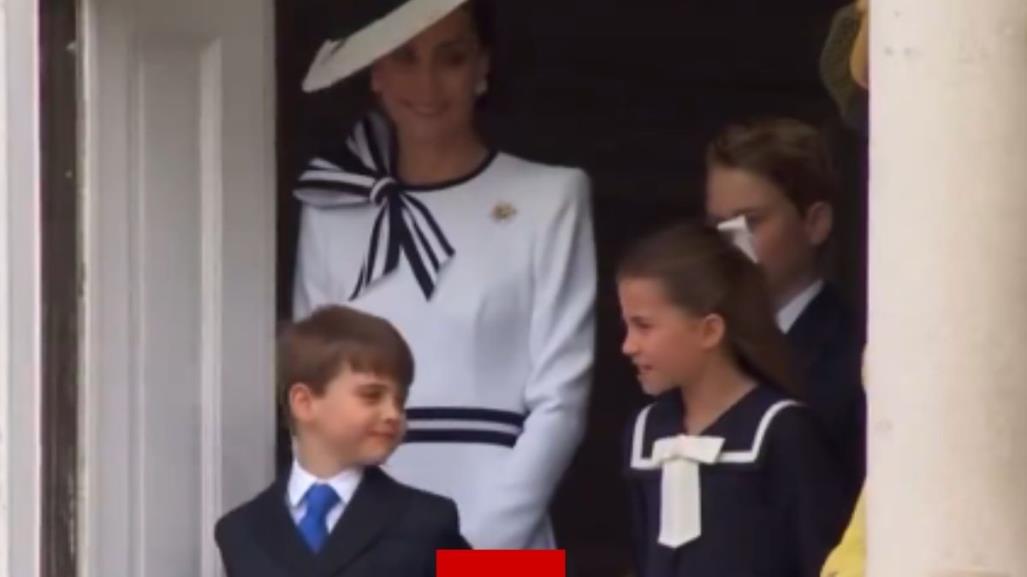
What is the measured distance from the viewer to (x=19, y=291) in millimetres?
4355

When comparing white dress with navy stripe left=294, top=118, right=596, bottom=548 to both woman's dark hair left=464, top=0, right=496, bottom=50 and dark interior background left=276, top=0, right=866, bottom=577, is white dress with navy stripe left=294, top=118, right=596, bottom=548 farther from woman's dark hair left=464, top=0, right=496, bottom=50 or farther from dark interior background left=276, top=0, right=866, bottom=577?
dark interior background left=276, top=0, right=866, bottom=577

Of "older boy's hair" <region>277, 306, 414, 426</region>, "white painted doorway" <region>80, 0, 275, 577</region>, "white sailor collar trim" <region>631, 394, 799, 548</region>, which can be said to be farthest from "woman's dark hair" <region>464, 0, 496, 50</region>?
"white sailor collar trim" <region>631, 394, 799, 548</region>

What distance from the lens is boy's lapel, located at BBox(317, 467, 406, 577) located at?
4.25 metres

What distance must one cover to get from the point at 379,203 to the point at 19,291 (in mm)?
554

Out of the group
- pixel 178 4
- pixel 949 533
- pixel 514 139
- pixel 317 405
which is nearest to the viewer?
pixel 949 533

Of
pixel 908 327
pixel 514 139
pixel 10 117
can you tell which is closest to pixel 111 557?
pixel 10 117

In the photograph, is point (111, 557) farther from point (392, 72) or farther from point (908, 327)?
point (908, 327)

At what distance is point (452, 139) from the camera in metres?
4.61

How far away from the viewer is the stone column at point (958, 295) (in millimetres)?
3383

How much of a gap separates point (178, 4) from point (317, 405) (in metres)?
0.65

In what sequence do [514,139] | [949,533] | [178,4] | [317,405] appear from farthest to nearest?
1. [514,139]
2. [178,4]
3. [317,405]
4. [949,533]

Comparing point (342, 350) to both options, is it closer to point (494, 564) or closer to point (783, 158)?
point (494, 564)

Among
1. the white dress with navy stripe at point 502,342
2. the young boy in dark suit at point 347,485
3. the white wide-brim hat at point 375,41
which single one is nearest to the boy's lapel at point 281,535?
the young boy in dark suit at point 347,485

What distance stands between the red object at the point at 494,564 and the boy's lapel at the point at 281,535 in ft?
0.59
